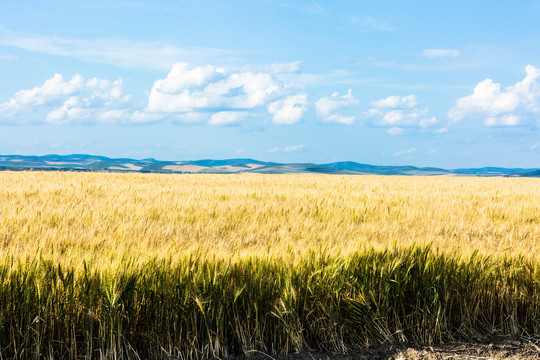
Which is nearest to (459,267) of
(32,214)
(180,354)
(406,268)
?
(406,268)

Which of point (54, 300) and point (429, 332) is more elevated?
point (54, 300)

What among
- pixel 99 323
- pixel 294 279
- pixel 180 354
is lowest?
pixel 180 354

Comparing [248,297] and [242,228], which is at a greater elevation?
[242,228]

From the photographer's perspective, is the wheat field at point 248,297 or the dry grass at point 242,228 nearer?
the wheat field at point 248,297

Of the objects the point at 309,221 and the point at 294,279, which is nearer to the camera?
the point at 294,279

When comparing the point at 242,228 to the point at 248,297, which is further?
the point at 242,228

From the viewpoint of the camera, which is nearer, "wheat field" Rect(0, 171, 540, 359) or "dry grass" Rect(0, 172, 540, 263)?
"wheat field" Rect(0, 171, 540, 359)

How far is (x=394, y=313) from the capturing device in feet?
9.47

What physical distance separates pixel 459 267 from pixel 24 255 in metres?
2.89

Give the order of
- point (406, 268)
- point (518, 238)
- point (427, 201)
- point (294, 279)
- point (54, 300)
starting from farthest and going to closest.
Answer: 1. point (427, 201)
2. point (518, 238)
3. point (406, 268)
4. point (294, 279)
5. point (54, 300)

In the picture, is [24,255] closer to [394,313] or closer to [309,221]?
[394,313]

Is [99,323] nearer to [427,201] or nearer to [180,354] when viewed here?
[180,354]

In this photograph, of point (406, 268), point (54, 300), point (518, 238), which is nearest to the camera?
point (54, 300)

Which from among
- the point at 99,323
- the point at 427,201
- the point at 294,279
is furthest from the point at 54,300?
the point at 427,201
